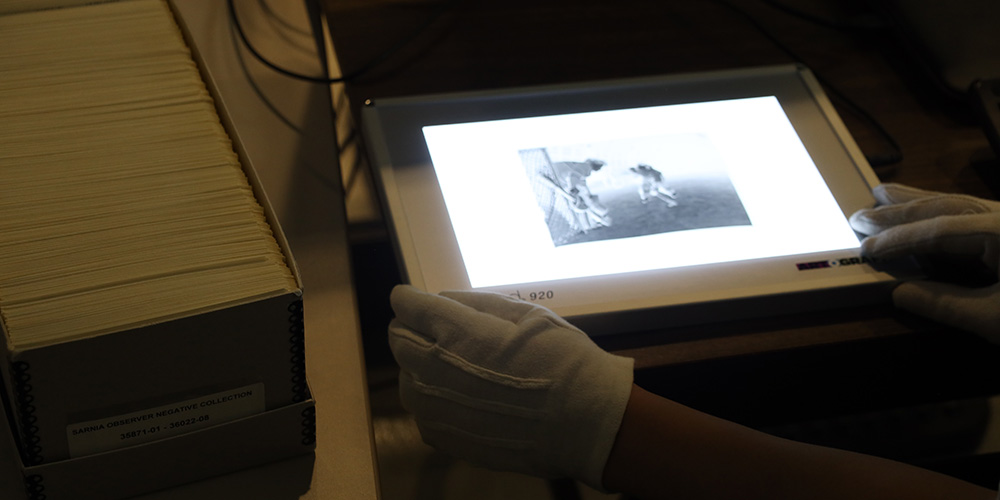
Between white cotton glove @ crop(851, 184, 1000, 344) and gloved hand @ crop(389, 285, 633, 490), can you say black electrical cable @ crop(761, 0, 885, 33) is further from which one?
gloved hand @ crop(389, 285, 633, 490)

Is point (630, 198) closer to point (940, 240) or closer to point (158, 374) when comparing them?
point (940, 240)

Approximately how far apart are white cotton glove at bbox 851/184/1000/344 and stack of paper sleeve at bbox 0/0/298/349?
58cm

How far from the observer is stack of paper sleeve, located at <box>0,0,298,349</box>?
46cm

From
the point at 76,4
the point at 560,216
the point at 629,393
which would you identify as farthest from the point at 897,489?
the point at 76,4

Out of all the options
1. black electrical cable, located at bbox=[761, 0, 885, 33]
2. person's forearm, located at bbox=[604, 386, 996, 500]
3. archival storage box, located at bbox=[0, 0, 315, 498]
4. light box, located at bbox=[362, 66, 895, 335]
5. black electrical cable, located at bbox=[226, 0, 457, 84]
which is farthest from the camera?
black electrical cable, located at bbox=[761, 0, 885, 33]

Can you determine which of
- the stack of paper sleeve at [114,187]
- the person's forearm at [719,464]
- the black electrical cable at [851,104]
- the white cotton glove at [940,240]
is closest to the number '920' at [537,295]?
the person's forearm at [719,464]

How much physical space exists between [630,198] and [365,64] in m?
0.38

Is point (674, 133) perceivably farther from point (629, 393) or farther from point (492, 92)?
point (629, 393)

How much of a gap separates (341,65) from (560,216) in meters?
0.37

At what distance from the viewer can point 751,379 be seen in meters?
0.83

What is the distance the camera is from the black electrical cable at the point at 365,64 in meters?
0.87

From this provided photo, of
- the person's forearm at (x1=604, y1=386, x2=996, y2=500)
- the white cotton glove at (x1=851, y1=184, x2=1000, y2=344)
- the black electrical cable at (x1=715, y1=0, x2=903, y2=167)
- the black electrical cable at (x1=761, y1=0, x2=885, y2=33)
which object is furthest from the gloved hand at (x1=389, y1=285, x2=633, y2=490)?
the black electrical cable at (x1=761, y1=0, x2=885, y2=33)

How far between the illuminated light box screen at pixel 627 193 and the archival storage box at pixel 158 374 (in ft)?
0.71

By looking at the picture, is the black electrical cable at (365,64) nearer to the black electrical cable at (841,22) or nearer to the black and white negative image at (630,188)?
→ the black and white negative image at (630,188)
